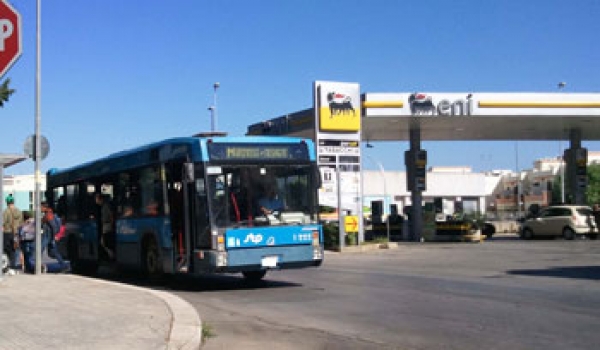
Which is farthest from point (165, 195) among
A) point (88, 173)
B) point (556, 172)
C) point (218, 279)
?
point (556, 172)

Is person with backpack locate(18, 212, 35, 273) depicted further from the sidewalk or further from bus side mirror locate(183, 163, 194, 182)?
bus side mirror locate(183, 163, 194, 182)

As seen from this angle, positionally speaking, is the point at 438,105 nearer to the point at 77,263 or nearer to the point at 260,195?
the point at 77,263

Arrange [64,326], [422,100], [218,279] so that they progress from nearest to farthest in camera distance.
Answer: [64,326] → [218,279] → [422,100]

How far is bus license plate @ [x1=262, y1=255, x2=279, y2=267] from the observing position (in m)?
13.8

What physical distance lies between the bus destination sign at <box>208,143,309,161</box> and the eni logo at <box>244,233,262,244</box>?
152 centimetres

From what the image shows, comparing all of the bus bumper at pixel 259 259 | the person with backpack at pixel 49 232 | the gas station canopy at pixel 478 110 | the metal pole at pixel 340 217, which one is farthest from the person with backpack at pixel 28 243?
the gas station canopy at pixel 478 110

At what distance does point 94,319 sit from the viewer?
9156 mm

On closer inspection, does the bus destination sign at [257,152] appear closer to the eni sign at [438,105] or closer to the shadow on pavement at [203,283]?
the shadow on pavement at [203,283]

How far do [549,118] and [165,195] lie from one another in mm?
24959

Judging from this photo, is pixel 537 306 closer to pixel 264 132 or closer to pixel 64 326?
pixel 64 326

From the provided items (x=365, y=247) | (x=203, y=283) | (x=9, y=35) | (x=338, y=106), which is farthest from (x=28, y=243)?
(x=338, y=106)

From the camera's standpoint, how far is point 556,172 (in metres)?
111

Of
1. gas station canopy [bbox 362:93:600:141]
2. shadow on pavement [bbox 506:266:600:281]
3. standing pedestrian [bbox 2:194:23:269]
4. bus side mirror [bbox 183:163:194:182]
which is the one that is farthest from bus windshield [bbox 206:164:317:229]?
gas station canopy [bbox 362:93:600:141]

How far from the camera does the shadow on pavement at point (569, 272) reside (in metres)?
15.6
